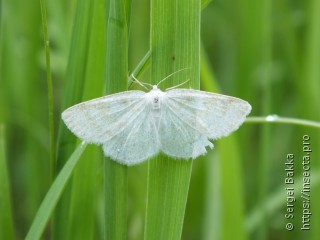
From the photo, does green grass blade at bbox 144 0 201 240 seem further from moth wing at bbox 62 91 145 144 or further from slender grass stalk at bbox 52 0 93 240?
slender grass stalk at bbox 52 0 93 240

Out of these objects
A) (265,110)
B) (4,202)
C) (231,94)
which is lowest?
(4,202)


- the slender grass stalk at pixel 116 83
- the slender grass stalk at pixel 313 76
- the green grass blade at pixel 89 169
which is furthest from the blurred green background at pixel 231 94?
the slender grass stalk at pixel 116 83

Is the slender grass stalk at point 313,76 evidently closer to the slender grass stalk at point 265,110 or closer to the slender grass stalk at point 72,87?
the slender grass stalk at point 265,110

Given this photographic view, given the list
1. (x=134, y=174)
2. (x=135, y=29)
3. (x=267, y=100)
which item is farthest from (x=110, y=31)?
(x=135, y=29)

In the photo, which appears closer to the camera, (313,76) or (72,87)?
(72,87)

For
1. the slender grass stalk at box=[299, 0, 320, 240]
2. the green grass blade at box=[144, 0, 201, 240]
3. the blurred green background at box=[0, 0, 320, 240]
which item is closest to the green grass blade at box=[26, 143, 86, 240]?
the green grass blade at box=[144, 0, 201, 240]

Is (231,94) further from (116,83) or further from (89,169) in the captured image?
(116,83)

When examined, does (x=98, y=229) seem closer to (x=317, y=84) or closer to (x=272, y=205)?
(x=272, y=205)

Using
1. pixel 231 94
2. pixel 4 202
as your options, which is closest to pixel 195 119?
pixel 4 202
